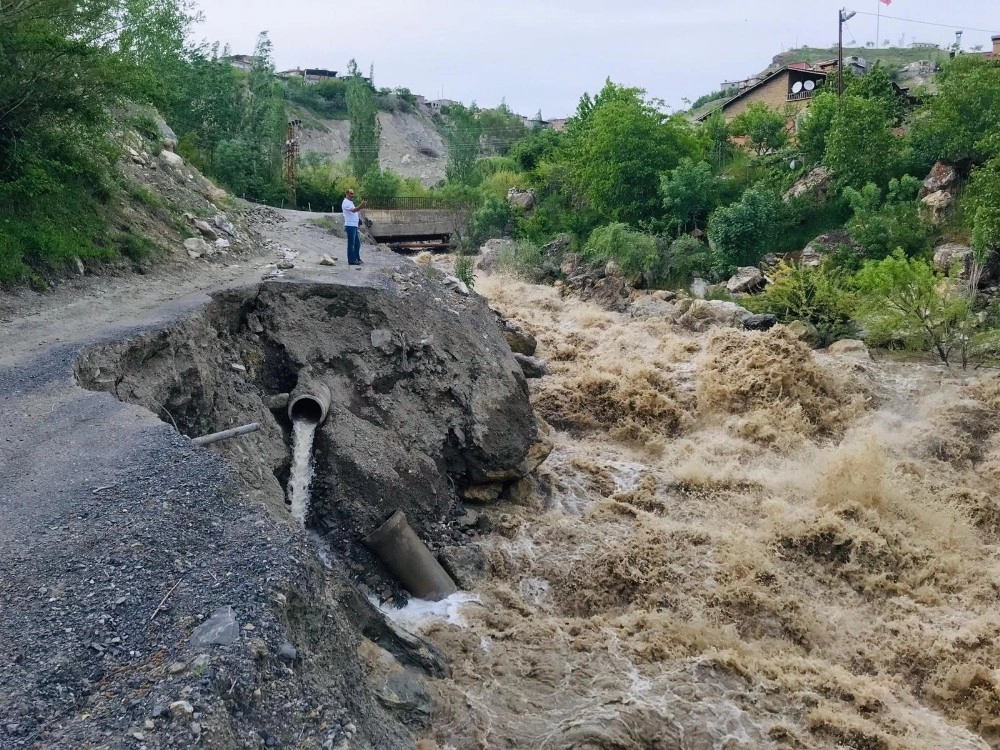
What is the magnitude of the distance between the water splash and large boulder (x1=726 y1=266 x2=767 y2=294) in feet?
55.0

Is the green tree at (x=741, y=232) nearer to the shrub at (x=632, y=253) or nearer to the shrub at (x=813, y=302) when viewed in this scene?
the shrub at (x=632, y=253)

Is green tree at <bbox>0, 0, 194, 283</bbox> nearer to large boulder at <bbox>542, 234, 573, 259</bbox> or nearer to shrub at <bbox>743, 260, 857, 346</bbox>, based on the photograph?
shrub at <bbox>743, 260, 857, 346</bbox>

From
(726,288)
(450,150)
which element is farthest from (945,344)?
(450,150)

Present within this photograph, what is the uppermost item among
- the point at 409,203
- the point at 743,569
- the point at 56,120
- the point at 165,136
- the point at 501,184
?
the point at 501,184

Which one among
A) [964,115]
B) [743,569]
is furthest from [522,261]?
[743,569]

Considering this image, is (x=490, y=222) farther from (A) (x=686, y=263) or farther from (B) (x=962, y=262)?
(B) (x=962, y=262)

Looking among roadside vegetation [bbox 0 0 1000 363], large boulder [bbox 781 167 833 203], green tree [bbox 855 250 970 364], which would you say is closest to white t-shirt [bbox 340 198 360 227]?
roadside vegetation [bbox 0 0 1000 363]

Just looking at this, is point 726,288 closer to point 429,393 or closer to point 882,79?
point 882,79

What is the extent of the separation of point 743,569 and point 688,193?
20.5 metres

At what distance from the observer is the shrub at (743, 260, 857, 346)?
1873cm

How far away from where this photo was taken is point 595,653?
8156mm

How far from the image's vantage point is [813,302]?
19.3 metres

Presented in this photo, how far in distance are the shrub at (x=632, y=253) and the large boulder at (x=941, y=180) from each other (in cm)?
804

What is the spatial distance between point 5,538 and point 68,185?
963 cm
